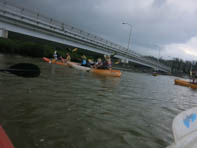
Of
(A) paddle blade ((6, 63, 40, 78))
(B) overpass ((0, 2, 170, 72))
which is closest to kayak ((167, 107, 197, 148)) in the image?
(A) paddle blade ((6, 63, 40, 78))

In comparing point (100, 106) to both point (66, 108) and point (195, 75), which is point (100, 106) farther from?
point (195, 75)

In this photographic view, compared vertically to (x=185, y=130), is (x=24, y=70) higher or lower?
higher

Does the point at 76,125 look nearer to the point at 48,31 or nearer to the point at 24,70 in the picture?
the point at 24,70

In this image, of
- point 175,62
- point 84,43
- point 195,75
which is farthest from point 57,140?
point 175,62

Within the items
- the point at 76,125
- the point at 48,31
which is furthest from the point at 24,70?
the point at 48,31

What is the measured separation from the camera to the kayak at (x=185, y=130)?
1958 mm

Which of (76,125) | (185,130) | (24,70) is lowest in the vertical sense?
(76,125)

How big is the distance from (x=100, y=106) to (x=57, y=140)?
220 cm

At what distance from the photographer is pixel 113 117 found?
377cm

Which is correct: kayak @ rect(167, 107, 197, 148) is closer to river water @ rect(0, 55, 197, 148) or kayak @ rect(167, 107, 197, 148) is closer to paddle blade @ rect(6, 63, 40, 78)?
river water @ rect(0, 55, 197, 148)

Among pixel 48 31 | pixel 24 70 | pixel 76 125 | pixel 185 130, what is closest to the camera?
pixel 185 130

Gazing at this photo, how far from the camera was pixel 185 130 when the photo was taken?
7.15 feet

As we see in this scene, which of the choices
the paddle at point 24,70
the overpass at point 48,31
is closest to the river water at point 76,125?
the paddle at point 24,70

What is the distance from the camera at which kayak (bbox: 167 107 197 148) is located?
196 centimetres
